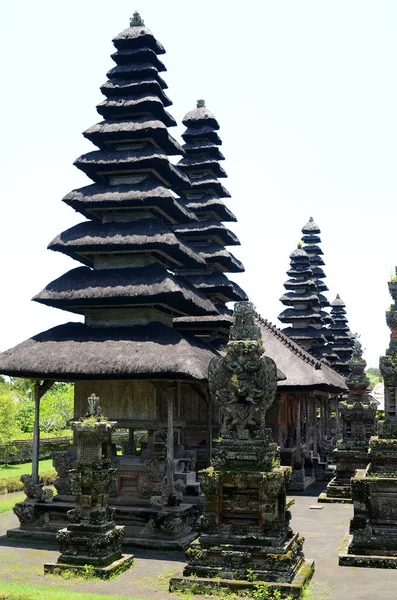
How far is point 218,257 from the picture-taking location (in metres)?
32.9

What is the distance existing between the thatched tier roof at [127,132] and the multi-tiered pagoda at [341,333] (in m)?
42.9

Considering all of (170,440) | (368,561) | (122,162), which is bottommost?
(368,561)

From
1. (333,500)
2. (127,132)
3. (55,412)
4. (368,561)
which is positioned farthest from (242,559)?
(55,412)

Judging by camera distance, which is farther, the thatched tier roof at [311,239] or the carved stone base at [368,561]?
the thatched tier roof at [311,239]

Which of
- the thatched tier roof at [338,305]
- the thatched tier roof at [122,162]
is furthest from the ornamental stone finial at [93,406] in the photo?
the thatched tier roof at [338,305]

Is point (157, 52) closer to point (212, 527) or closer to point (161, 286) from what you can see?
point (161, 286)

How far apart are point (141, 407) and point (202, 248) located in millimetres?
13286

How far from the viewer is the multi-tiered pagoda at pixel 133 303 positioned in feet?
67.5

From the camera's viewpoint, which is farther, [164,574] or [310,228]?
[310,228]

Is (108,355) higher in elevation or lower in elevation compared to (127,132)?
lower

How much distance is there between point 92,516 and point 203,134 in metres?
24.7

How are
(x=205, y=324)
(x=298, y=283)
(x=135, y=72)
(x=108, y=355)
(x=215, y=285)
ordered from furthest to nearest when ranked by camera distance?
(x=298, y=283) < (x=215, y=285) < (x=205, y=324) < (x=135, y=72) < (x=108, y=355)

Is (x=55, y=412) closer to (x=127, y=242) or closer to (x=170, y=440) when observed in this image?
(x=127, y=242)

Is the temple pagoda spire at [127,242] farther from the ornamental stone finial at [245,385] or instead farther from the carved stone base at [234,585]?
the carved stone base at [234,585]
